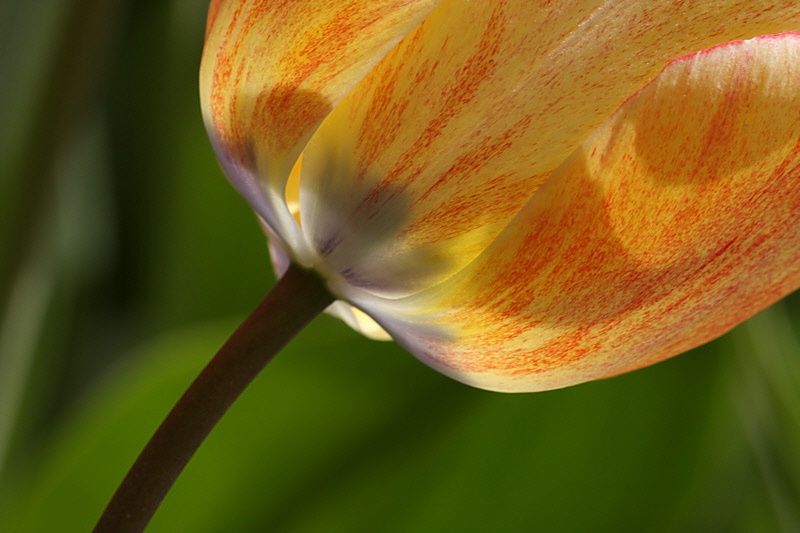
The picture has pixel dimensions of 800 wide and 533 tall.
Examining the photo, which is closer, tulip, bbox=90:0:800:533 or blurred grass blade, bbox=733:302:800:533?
tulip, bbox=90:0:800:533

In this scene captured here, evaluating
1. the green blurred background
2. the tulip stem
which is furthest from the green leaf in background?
the tulip stem

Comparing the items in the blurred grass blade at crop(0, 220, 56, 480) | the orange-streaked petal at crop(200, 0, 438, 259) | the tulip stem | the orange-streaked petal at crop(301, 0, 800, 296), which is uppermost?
the blurred grass blade at crop(0, 220, 56, 480)

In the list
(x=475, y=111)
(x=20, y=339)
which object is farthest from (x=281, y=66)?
(x=20, y=339)

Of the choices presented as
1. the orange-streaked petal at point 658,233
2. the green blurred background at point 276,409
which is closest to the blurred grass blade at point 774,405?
the green blurred background at point 276,409

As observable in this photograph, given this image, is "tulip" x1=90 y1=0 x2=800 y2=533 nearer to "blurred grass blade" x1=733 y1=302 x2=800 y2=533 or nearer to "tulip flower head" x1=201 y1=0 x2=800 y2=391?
"tulip flower head" x1=201 y1=0 x2=800 y2=391

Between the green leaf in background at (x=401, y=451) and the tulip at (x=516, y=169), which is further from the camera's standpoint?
the green leaf in background at (x=401, y=451)

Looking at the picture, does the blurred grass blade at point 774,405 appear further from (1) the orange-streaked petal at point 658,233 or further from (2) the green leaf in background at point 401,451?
(1) the orange-streaked petal at point 658,233
